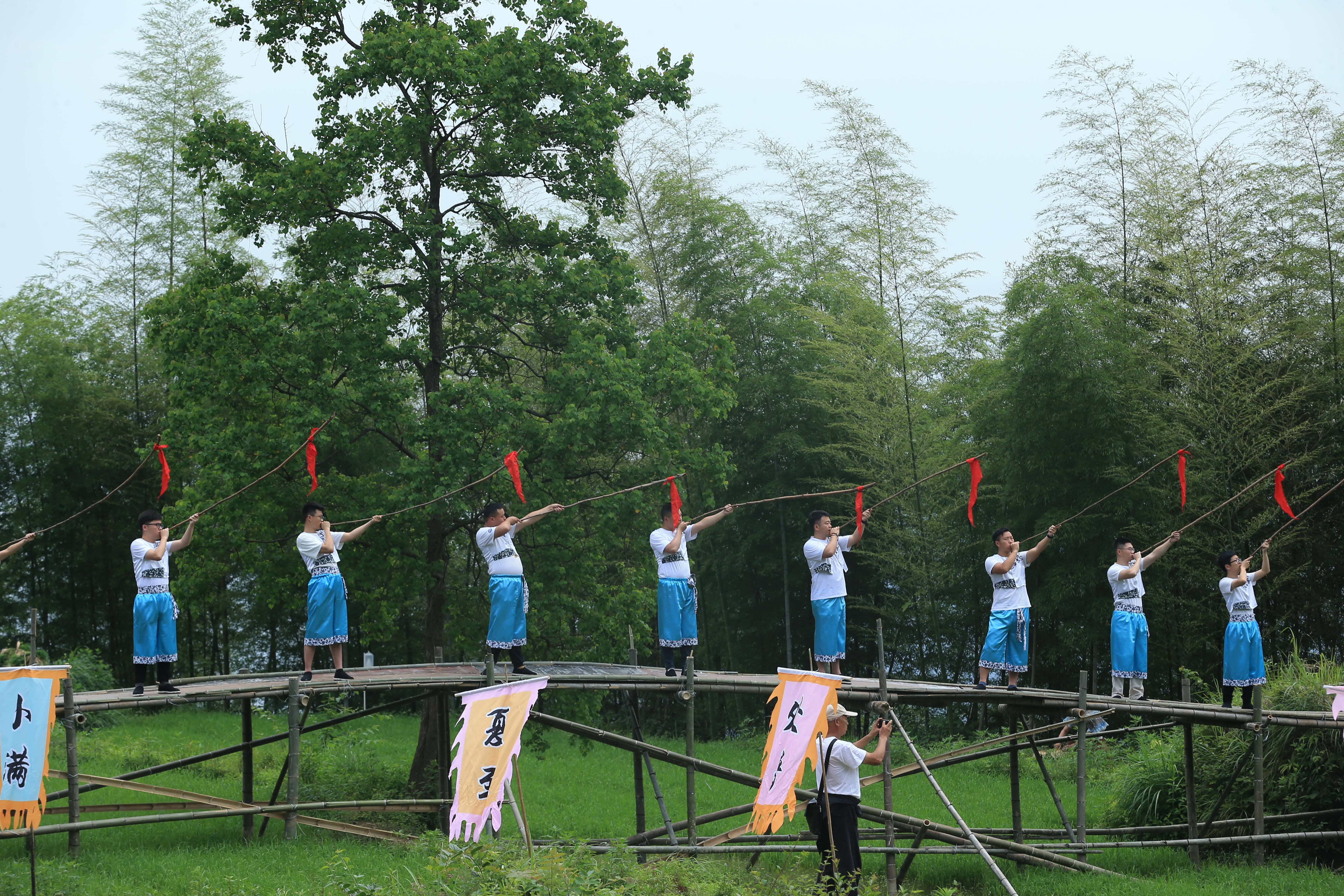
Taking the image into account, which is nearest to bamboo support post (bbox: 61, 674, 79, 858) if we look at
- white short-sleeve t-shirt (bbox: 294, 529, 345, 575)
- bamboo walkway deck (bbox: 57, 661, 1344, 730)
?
bamboo walkway deck (bbox: 57, 661, 1344, 730)

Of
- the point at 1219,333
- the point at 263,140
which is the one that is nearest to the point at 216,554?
the point at 263,140

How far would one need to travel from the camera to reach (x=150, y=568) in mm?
9633

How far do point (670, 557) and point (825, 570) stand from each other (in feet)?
4.57

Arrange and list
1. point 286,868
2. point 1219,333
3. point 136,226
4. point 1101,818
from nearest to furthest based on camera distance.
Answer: point 286,868 → point 1101,818 → point 1219,333 → point 136,226

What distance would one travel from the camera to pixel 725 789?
15.7 meters

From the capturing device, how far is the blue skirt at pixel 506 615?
10.2m

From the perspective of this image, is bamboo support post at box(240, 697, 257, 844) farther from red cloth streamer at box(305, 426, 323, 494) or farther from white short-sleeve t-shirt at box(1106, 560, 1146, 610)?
white short-sleeve t-shirt at box(1106, 560, 1146, 610)

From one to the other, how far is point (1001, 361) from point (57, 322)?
15.6 m

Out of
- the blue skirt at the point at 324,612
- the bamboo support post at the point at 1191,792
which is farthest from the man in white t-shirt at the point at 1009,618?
the blue skirt at the point at 324,612

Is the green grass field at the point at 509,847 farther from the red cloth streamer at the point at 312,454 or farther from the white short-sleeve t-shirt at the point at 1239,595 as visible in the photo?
the red cloth streamer at the point at 312,454

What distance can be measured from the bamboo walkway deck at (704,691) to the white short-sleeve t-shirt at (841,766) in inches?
53.3

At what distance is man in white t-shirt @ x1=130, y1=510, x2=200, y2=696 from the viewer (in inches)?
376

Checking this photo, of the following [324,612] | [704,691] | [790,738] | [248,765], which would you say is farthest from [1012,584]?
[248,765]

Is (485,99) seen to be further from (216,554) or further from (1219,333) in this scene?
(1219,333)
